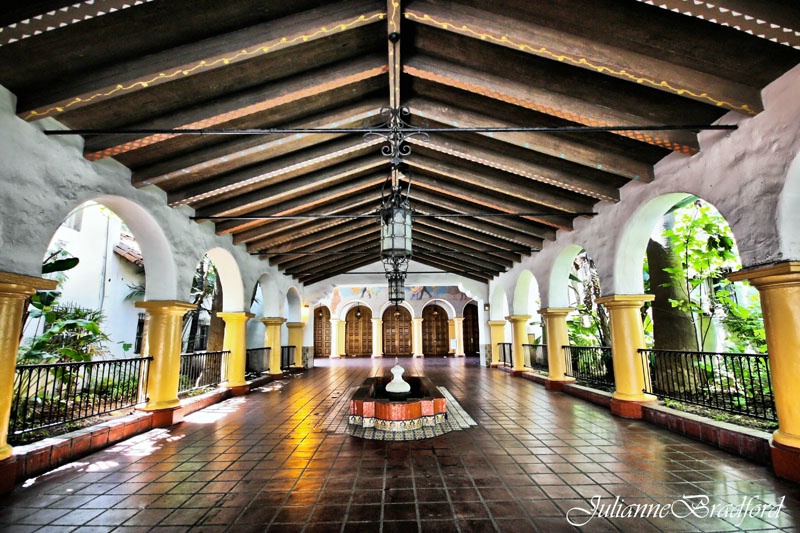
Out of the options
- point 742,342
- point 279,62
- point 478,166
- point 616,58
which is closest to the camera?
point 616,58

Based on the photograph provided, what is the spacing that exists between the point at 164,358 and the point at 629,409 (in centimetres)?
733

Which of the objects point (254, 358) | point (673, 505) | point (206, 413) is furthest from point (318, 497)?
point (254, 358)

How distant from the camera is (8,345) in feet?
11.7

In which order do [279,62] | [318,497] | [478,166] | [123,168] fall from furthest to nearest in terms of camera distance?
1. [478,166]
2. [123,168]
3. [279,62]
4. [318,497]

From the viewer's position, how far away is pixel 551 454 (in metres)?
4.16

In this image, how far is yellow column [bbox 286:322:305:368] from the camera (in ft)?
46.6

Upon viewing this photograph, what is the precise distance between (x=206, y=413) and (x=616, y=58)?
7735 mm

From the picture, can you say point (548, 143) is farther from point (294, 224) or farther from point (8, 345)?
point (8, 345)

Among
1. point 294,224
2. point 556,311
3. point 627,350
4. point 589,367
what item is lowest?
point 589,367

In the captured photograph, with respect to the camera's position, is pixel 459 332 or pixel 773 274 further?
pixel 459 332

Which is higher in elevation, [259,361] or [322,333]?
[322,333]

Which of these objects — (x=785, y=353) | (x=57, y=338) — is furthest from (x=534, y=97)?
(x=57, y=338)

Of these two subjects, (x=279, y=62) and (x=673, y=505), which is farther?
(x=279, y=62)

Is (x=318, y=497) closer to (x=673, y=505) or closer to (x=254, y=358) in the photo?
(x=673, y=505)
